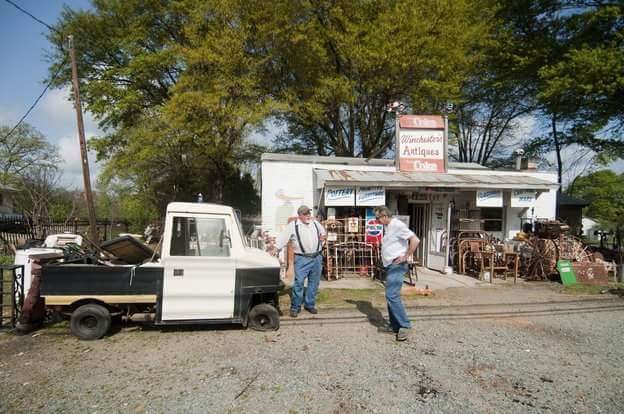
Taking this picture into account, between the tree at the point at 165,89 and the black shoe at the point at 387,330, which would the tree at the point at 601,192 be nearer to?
the tree at the point at 165,89

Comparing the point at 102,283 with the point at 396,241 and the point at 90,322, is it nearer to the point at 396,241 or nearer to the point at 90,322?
the point at 90,322

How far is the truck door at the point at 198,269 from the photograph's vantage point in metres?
4.36

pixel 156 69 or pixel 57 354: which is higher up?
pixel 156 69

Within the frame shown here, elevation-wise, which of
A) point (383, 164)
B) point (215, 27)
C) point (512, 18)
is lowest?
point (383, 164)

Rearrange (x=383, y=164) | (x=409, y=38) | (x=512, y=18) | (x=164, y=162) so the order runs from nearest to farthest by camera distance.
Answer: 1. (x=383, y=164)
2. (x=409, y=38)
3. (x=512, y=18)
4. (x=164, y=162)

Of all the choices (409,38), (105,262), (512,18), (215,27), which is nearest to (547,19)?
(512,18)

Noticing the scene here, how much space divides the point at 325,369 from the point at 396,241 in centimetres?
201

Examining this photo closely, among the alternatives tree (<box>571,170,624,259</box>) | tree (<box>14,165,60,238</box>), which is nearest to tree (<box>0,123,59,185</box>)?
tree (<box>14,165,60,238</box>)

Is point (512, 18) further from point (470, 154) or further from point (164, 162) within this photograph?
point (164, 162)

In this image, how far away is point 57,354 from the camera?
3.98 meters

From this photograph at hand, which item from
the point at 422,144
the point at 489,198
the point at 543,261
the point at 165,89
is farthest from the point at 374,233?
the point at 165,89

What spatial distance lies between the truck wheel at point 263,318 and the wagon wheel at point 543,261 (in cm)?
812

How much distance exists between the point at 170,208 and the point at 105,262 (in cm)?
128

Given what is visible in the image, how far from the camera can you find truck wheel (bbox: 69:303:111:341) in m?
4.32
